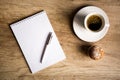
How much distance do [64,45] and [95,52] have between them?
11 cm

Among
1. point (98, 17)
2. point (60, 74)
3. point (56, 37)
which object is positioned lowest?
point (60, 74)

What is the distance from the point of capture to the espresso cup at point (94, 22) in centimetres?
93

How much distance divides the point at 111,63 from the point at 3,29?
15.7 inches

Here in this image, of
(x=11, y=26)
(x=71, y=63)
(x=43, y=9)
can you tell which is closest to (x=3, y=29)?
(x=11, y=26)

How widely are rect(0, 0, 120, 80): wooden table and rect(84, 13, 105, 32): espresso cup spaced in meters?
0.05

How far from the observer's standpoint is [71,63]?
3.23ft

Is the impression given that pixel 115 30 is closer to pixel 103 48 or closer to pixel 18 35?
pixel 103 48

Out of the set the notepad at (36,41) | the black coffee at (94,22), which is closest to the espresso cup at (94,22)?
the black coffee at (94,22)

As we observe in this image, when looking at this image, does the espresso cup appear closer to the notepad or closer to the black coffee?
the black coffee

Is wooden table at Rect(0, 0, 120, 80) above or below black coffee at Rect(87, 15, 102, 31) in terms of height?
below

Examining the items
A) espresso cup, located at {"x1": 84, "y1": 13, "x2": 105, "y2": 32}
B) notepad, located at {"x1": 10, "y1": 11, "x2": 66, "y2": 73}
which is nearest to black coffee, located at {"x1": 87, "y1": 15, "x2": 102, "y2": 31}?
espresso cup, located at {"x1": 84, "y1": 13, "x2": 105, "y2": 32}

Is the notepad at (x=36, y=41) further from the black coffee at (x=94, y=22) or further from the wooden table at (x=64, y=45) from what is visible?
the black coffee at (x=94, y=22)

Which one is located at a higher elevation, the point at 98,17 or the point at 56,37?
the point at 98,17

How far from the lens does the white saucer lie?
961 millimetres
